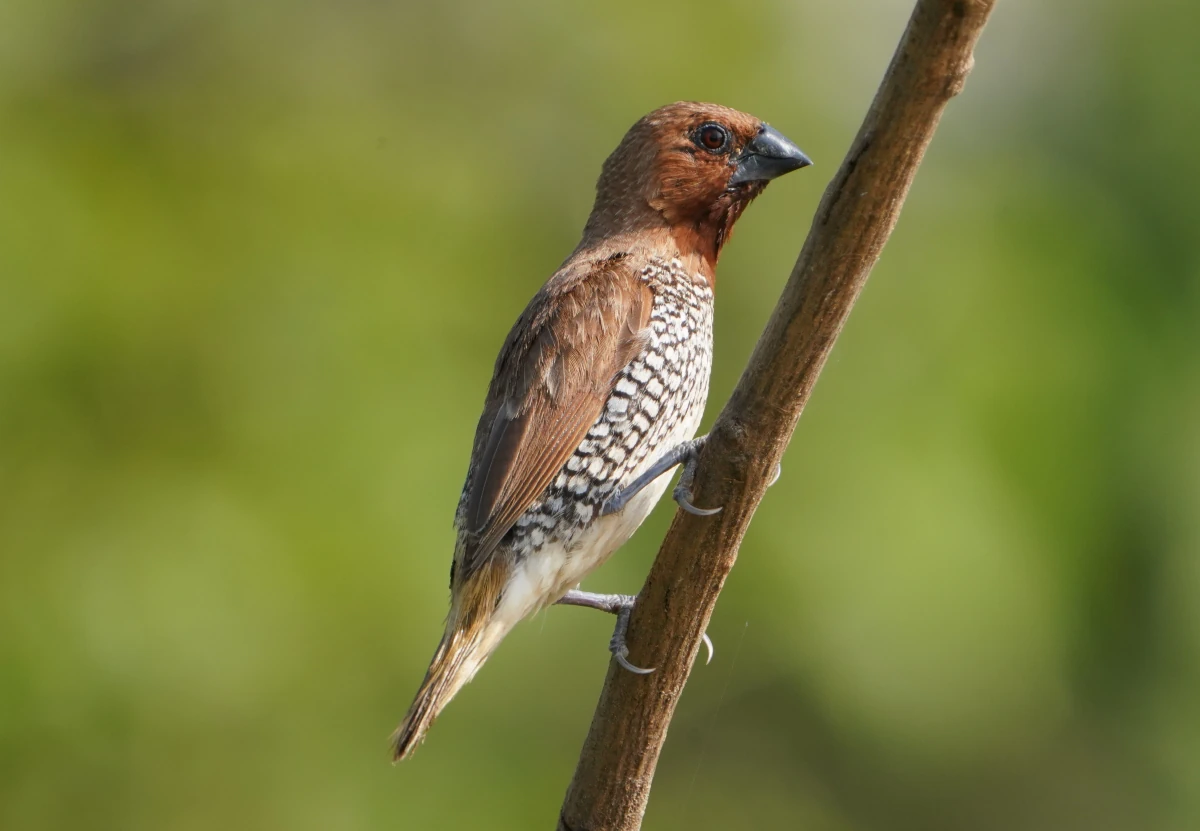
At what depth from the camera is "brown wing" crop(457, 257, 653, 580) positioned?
11.2 feet

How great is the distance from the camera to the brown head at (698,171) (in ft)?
12.5

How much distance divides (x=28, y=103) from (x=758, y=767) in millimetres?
4487

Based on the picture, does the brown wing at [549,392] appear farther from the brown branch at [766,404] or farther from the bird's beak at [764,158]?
the brown branch at [766,404]

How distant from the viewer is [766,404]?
2.45 m

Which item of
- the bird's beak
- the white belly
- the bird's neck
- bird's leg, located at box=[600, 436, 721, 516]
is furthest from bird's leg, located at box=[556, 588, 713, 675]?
the bird's beak

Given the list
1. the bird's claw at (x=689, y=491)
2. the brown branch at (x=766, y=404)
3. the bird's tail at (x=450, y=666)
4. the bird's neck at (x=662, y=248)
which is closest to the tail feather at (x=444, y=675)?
the bird's tail at (x=450, y=666)

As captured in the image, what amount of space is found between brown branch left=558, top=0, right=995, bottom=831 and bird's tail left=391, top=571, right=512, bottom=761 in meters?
0.48

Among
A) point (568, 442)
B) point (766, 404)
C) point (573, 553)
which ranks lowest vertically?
point (573, 553)

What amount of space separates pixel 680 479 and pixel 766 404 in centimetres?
43

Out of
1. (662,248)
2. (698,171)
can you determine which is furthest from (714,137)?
(662,248)

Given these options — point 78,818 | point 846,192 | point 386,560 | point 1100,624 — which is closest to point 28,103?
point 386,560

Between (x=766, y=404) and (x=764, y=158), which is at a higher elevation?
(x=764, y=158)

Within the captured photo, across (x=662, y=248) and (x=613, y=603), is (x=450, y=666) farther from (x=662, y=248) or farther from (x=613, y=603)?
(x=662, y=248)

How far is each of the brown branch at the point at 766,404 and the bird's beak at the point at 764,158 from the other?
1.50 meters
